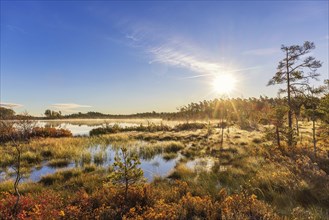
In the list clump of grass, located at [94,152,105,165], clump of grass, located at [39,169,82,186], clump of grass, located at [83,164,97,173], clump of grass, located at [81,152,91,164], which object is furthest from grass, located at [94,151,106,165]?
clump of grass, located at [39,169,82,186]

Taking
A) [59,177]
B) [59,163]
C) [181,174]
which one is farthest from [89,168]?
[181,174]

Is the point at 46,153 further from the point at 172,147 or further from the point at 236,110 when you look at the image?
the point at 236,110

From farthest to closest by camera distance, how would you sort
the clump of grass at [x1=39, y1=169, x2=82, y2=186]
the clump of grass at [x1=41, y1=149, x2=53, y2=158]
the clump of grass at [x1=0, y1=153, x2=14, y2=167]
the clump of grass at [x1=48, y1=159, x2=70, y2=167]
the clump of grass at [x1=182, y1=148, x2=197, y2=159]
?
the clump of grass at [x1=41, y1=149, x2=53, y2=158] < the clump of grass at [x1=182, y1=148, x2=197, y2=159] < the clump of grass at [x1=48, y1=159, x2=70, y2=167] < the clump of grass at [x1=0, y1=153, x2=14, y2=167] < the clump of grass at [x1=39, y1=169, x2=82, y2=186]

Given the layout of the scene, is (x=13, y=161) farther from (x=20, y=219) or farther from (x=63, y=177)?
(x=20, y=219)

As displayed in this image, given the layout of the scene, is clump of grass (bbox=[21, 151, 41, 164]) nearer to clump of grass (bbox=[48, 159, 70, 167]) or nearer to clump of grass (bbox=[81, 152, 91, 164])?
clump of grass (bbox=[48, 159, 70, 167])

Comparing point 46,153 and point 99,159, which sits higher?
point 46,153

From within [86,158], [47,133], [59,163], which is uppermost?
[47,133]

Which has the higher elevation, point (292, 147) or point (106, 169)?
point (292, 147)

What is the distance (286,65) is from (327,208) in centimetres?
1213

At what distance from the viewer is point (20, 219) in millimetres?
5691

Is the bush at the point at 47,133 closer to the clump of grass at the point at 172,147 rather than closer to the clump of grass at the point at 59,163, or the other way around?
the clump of grass at the point at 59,163

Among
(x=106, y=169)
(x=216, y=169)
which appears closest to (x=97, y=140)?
(x=106, y=169)

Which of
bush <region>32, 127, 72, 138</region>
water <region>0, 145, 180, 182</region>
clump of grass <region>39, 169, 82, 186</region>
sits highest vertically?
bush <region>32, 127, 72, 138</region>

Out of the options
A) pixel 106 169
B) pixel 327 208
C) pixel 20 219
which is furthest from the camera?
pixel 106 169
